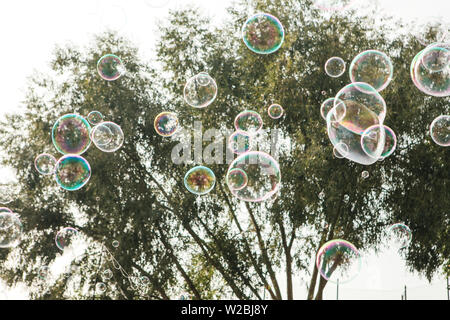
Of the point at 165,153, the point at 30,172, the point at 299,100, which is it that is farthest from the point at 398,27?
the point at 30,172

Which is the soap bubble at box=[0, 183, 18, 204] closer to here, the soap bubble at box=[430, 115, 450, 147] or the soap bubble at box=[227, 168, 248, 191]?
the soap bubble at box=[227, 168, 248, 191]

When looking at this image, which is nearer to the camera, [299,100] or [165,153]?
[299,100]

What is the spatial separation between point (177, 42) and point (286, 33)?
250cm

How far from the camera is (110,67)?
9.98 m

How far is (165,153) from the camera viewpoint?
10.1 meters

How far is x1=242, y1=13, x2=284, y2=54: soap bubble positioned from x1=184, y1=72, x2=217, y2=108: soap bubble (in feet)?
3.82

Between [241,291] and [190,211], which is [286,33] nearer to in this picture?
[190,211]

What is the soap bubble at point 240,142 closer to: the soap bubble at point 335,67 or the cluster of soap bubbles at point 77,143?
the soap bubble at point 335,67

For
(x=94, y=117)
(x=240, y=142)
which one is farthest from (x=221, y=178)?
(x=94, y=117)

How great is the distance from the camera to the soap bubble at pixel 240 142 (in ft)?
30.1

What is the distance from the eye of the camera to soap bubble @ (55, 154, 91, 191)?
843cm

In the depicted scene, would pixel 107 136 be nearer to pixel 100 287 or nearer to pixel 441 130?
pixel 100 287

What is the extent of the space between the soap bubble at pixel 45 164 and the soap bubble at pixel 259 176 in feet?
13.1

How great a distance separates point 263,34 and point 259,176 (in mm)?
2790
